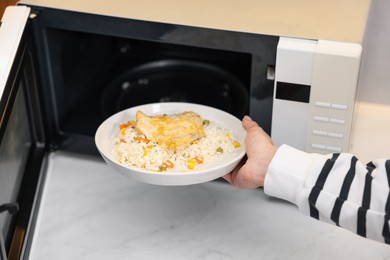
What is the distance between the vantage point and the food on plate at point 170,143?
940 millimetres

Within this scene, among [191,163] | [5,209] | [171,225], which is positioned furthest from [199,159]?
[5,209]

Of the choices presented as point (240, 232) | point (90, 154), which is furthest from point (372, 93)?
point (90, 154)

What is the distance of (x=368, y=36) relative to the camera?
4.22 feet

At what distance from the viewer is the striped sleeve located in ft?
2.69

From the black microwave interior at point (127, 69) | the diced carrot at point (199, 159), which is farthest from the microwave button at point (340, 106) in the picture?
the diced carrot at point (199, 159)

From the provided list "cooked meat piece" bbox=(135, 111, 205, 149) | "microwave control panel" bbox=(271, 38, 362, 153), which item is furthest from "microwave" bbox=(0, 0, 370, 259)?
"cooked meat piece" bbox=(135, 111, 205, 149)

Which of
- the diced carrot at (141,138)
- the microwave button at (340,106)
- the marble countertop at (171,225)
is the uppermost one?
the microwave button at (340,106)

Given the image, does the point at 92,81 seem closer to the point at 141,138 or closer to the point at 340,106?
the point at 141,138

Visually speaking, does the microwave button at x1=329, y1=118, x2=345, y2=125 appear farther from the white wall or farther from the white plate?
the white wall

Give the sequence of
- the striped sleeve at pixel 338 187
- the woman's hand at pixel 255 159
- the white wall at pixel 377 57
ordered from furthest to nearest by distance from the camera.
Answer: the white wall at pixel 377 57 → the woman's hand at pixel 255 159 → the striped sleeve at pixel 338 187

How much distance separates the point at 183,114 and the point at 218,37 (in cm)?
13

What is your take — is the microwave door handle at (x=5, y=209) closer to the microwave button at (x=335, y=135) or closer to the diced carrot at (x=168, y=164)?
the diced carrot at (x=168, y=164)

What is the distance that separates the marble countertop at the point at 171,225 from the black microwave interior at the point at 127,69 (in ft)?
0.38

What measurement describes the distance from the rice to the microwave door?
0.16 m
